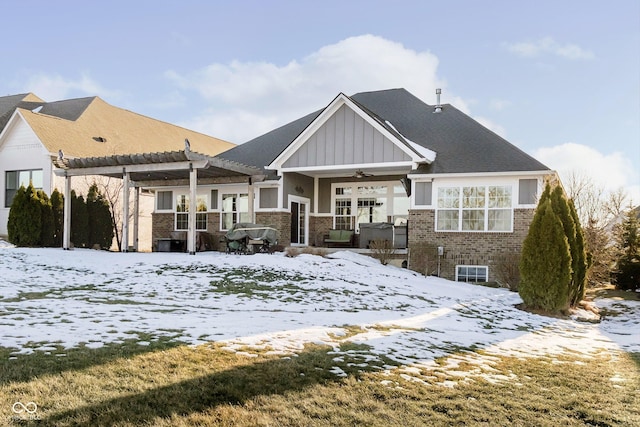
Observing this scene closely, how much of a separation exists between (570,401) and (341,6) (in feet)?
42.0

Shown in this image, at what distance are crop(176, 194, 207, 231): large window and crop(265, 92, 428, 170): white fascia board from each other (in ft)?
13.5

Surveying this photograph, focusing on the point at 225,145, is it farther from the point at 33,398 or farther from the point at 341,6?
the point at 33,398

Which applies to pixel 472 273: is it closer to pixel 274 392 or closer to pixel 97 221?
pixel 274 392

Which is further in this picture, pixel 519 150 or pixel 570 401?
pixel 519 150

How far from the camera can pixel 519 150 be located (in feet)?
59.3

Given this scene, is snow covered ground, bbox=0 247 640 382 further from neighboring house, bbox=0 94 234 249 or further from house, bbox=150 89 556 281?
neighboring house, bbox=0 94 234 249

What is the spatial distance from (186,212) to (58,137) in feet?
27.7

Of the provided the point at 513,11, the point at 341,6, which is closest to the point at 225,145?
the point at 341,6

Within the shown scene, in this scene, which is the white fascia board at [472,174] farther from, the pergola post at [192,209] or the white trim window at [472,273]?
the pergola post at [192,209]

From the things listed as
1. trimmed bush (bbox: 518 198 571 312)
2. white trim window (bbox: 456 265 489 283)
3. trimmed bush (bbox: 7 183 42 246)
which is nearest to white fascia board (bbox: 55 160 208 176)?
trimmed bush (bbox: 7 183 42 246)

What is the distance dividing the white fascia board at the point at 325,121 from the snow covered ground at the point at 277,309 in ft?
13.9

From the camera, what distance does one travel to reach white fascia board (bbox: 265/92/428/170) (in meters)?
18.4

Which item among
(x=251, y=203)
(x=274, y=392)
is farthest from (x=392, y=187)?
(x=274, y=392)

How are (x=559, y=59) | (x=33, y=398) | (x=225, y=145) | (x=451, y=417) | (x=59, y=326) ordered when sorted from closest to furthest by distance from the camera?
(x=33, y=398) < (x=451, y=417) < (x=59, y=326) < (x=559, y=59) < (x=225, y=145)
